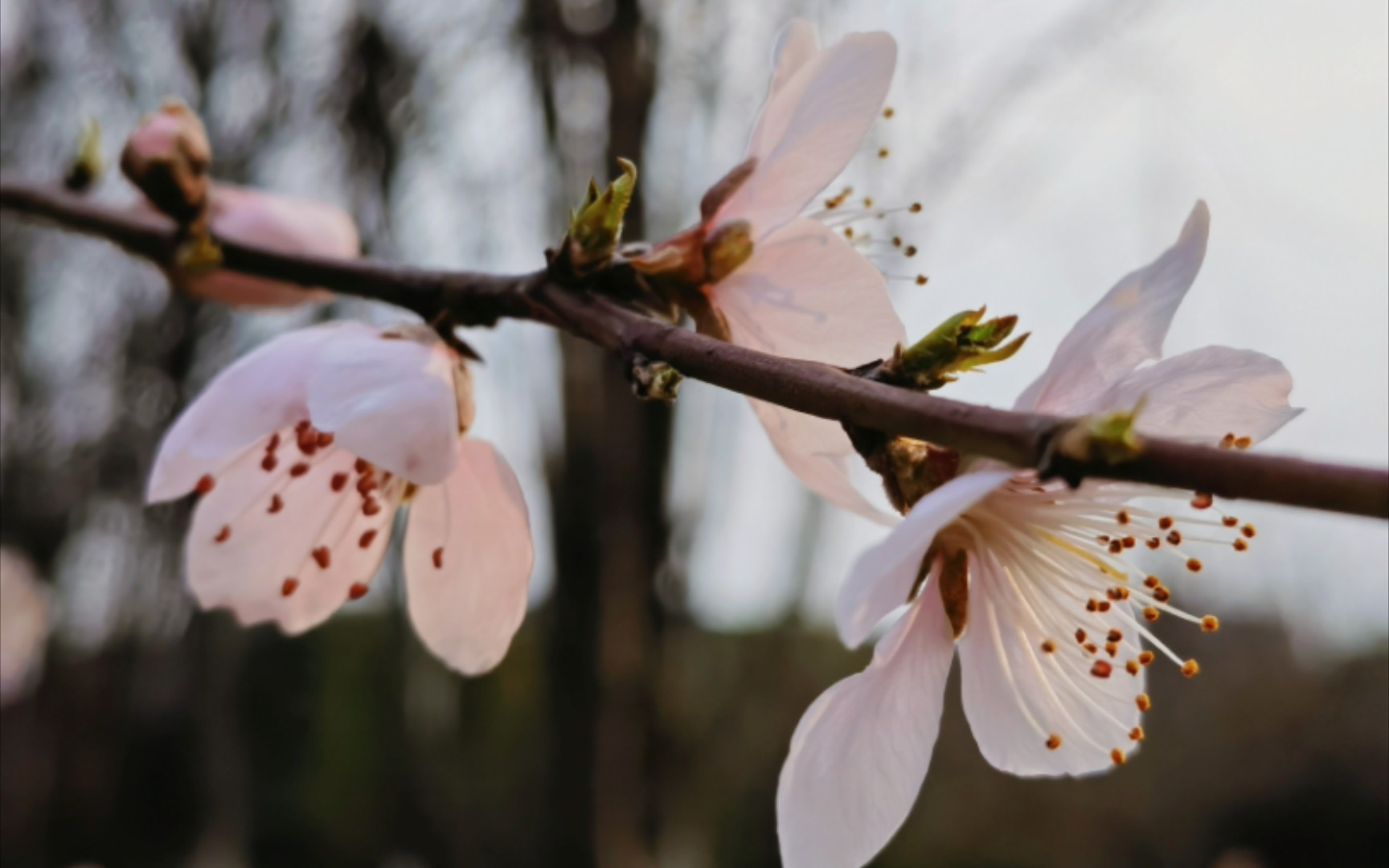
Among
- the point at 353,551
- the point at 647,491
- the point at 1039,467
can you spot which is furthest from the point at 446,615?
the point at 647,491

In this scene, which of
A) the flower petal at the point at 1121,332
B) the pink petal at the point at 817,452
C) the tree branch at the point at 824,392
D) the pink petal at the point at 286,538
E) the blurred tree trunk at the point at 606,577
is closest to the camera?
the tree branch at the point at 824,392

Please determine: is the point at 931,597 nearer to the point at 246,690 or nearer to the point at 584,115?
the point at 584,115

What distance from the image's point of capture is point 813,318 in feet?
1.56

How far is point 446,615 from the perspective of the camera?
1.76 feet

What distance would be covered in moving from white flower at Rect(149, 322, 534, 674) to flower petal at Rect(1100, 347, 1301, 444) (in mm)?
264

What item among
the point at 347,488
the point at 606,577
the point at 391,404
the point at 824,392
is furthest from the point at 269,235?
the point at 606,577

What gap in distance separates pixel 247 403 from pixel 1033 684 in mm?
374

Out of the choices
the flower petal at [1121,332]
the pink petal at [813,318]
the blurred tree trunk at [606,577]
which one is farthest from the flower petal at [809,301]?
the blurred tree trunk at [606,577]

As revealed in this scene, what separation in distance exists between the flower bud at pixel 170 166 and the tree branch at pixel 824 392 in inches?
2.4

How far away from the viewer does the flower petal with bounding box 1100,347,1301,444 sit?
35cm

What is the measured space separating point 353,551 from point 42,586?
3.75 metres

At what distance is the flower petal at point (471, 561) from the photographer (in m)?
0.49

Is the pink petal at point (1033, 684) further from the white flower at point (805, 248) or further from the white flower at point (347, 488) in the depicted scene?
the white flower at point (347, 488)

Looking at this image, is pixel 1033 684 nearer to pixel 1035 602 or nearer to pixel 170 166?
pixel 1035 602
